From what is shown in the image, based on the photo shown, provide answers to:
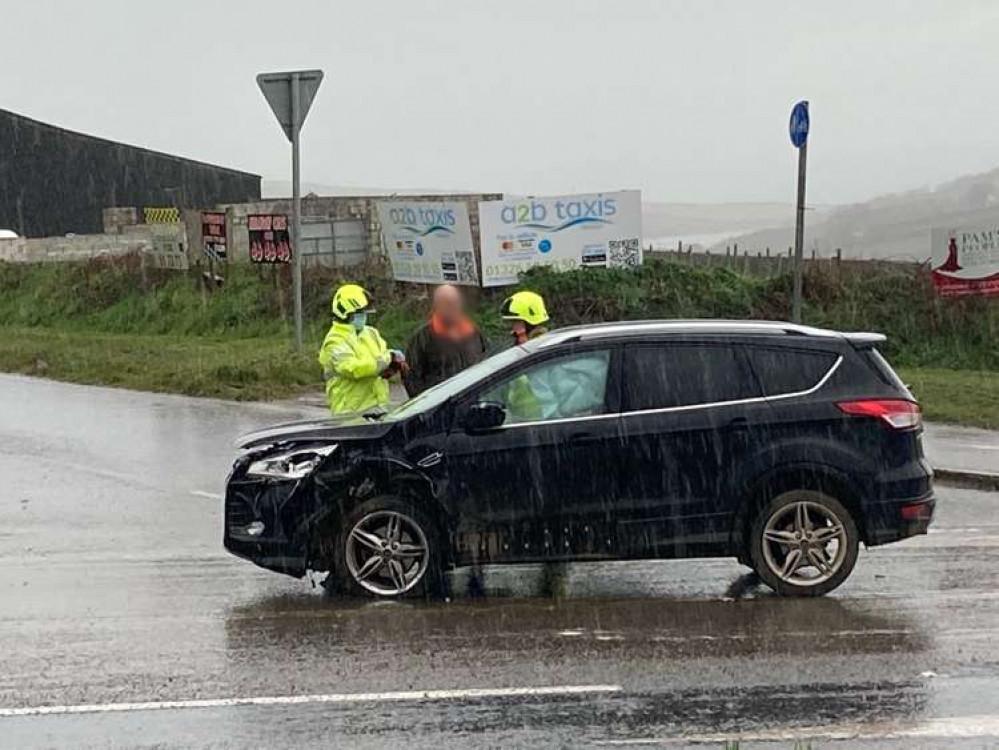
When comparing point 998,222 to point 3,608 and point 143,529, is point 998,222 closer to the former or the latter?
point 143,529

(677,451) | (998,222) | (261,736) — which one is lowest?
(261,736)

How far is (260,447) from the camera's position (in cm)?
Result: 865

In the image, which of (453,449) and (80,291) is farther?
(80,291)

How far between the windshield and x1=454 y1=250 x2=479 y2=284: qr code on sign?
13.7 m

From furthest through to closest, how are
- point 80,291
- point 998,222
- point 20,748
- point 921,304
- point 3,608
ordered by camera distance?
point 80,291 → point 921,304 → point 998,222 → point 3,608 → point 20,748

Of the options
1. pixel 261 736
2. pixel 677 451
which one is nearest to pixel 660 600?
pixel 677 451

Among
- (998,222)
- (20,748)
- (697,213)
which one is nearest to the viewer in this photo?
(20,748)

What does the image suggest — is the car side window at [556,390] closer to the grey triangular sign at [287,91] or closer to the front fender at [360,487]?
the front fender at [360,487]

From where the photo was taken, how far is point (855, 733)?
5.98m

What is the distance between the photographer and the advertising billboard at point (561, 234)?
22484 mm

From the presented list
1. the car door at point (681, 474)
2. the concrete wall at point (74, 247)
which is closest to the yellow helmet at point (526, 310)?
the car door at point (681, 474)

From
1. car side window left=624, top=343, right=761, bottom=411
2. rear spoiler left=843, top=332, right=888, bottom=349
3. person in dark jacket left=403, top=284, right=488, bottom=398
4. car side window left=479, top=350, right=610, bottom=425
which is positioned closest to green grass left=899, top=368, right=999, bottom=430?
person in dark jacket left=403, top=284, right=488, bottom=398

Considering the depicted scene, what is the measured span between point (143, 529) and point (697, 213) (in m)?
19.3

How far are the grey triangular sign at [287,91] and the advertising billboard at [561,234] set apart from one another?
5361 millimetres
